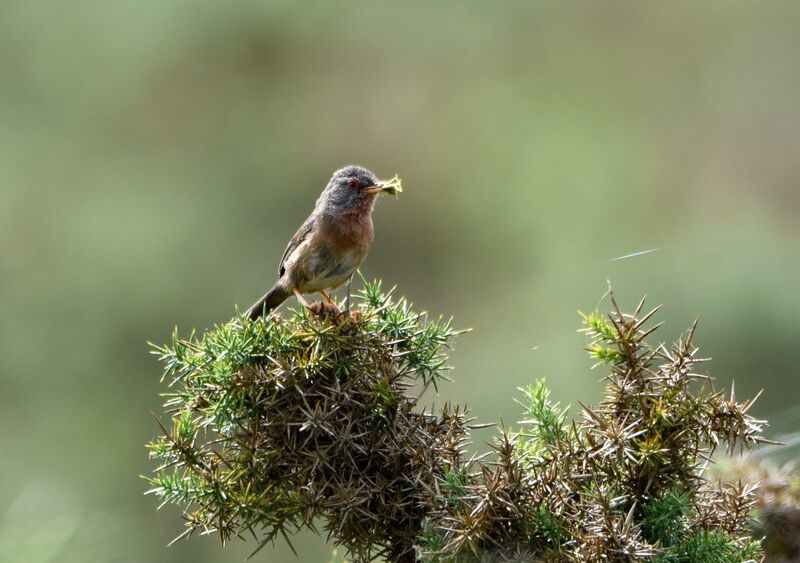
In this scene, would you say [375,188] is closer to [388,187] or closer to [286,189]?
[388,187]

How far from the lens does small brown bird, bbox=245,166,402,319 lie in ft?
7.79

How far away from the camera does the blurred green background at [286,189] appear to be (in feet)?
18.7

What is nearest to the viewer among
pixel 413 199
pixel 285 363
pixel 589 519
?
pixel 589 519

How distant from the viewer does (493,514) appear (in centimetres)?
124

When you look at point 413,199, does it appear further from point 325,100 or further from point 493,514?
point 493,514

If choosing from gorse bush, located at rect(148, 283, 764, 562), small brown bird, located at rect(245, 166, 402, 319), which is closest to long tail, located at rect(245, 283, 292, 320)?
small brown bird, located at rect(245, 166, 402, 319)

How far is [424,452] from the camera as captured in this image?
1.38m

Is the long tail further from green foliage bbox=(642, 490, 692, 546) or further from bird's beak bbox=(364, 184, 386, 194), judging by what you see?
green foliage bbox=(642, 490, 692, 546)

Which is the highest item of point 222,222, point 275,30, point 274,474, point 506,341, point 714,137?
point 275,30

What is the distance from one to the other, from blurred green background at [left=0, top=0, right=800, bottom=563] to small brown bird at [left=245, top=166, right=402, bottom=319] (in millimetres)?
2825

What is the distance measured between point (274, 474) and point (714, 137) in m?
5.81

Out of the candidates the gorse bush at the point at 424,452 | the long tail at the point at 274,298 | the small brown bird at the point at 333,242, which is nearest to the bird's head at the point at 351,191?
the small brown bird at the point at 333,242

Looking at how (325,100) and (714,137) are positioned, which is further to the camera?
(325,100)

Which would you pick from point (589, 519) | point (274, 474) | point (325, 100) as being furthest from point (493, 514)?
point (325, 100)
